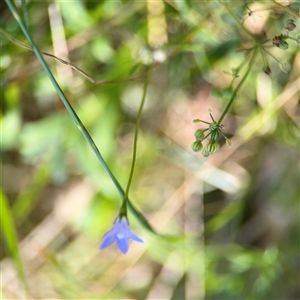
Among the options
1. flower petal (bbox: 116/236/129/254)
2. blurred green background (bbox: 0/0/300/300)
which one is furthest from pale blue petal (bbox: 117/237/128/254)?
blurred green background (bbox: 0/0/300/300)

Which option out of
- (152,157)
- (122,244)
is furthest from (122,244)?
(152,157)

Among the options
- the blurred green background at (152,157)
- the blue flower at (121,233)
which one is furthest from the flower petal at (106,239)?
the blurred green background at (152,157)

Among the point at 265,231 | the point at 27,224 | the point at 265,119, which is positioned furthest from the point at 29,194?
the point at 265,231

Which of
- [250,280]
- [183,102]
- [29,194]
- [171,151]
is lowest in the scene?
[250,280]

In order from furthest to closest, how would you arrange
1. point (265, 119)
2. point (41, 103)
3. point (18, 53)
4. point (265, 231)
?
point (265, 231) < point (41, 103) < point (265, 119) < point (18, 53)

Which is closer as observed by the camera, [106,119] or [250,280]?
[106,119]

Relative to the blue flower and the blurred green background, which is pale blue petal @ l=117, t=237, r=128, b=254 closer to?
the blue flower

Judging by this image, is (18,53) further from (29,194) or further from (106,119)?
(29,194)

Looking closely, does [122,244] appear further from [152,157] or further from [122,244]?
[152,157]

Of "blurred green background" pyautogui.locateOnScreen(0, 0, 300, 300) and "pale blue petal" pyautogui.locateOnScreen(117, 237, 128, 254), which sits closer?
"pale blue petal" pyautogui.locateOnScreen(117, 237, 128, 254)
